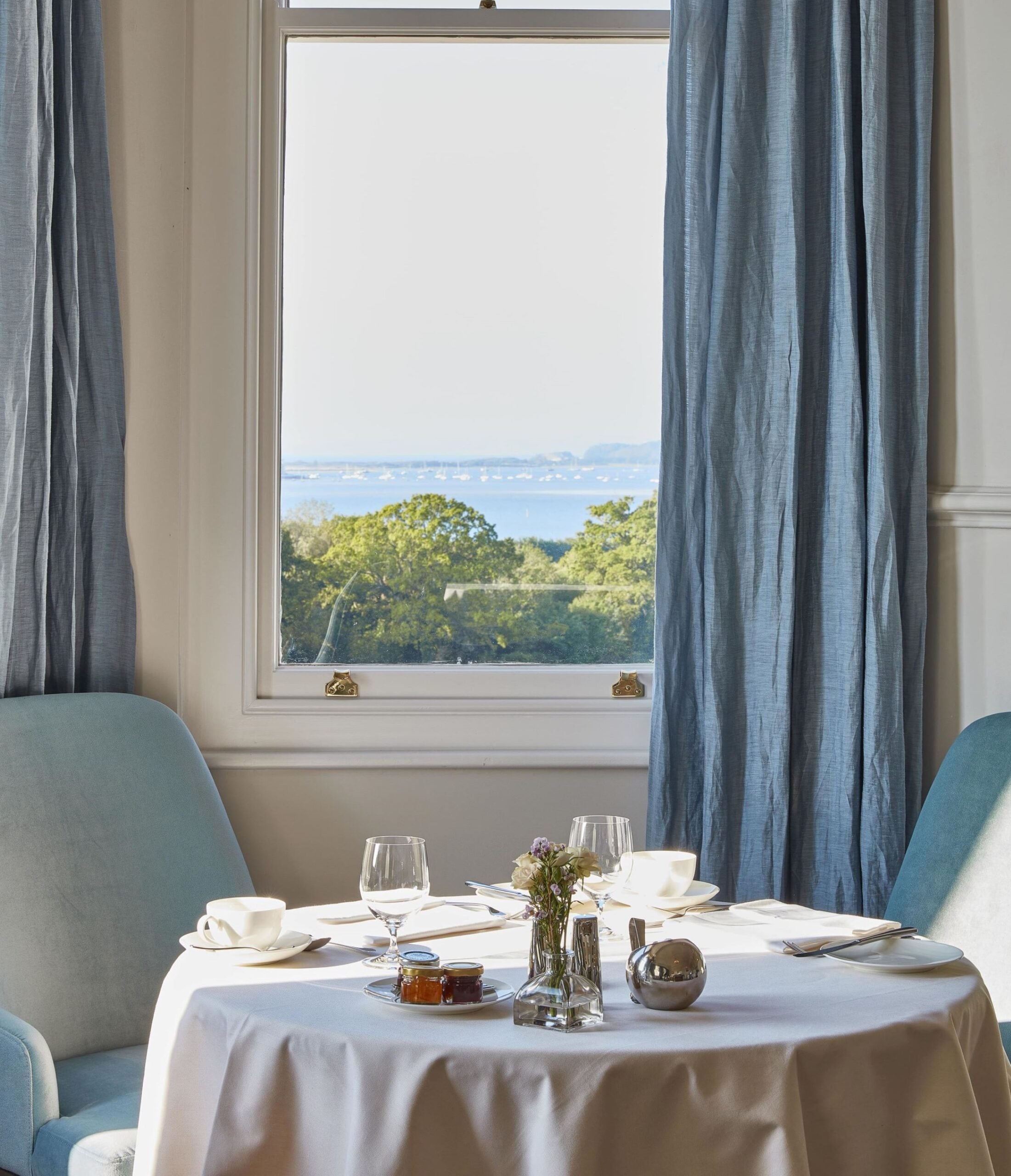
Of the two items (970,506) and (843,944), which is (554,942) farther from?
(970,506)

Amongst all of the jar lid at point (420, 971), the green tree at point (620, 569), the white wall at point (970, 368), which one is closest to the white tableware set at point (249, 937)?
the jar lid at point (420, 971)

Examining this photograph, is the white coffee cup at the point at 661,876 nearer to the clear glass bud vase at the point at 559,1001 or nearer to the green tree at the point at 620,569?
the clear glass bud vase at the point at 559,1001

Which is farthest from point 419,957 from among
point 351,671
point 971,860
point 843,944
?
point 351,671

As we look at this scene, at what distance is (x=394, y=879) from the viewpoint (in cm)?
147

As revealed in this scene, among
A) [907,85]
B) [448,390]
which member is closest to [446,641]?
[448,390]

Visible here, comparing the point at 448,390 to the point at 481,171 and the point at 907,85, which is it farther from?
the point at 907,85

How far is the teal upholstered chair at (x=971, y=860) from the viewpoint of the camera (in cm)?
207

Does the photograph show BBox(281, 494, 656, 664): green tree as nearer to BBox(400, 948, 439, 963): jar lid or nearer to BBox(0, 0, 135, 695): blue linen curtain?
BBox(0, 0, 135, 695): blue linen curtain

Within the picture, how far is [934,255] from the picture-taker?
2.60 meters

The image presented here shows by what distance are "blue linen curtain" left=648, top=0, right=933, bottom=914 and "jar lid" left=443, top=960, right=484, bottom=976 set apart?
1233 millimetres

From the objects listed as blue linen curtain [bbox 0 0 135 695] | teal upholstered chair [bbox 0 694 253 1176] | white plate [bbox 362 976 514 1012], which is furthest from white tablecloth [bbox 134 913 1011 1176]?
blue linen curtain [bbox 0 0 135 695]

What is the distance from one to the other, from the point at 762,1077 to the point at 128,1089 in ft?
3.61

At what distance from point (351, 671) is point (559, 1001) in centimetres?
150

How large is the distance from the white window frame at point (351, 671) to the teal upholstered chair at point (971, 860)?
656mm
